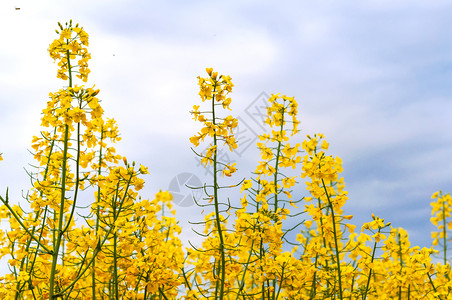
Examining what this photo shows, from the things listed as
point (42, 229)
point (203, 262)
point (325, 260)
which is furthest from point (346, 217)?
point (42, 229)

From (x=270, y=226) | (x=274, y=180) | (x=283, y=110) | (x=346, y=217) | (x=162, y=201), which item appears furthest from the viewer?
(x=162, y=201)

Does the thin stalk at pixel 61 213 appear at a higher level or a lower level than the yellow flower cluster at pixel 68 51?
lower

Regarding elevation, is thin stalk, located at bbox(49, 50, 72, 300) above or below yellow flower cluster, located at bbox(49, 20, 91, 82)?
below

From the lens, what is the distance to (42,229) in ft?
16.0

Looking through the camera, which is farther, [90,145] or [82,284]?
[82,284]

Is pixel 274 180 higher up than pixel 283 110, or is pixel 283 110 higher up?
pixel 283 110

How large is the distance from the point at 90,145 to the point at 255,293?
2.09 metres

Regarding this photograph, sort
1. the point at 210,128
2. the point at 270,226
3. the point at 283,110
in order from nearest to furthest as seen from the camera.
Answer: the point at 210,128
the point at 270,226
the point at 283,110

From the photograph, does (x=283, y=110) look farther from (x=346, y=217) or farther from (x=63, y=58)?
(x=63, y=58)

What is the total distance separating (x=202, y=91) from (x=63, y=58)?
144 cm

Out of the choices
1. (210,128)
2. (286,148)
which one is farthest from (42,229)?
(286,148)

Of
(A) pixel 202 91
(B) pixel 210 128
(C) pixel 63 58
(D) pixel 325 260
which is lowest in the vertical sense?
(D) pixel 325 260

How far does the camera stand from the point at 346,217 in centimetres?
464

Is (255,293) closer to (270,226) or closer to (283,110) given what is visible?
(270,226)
